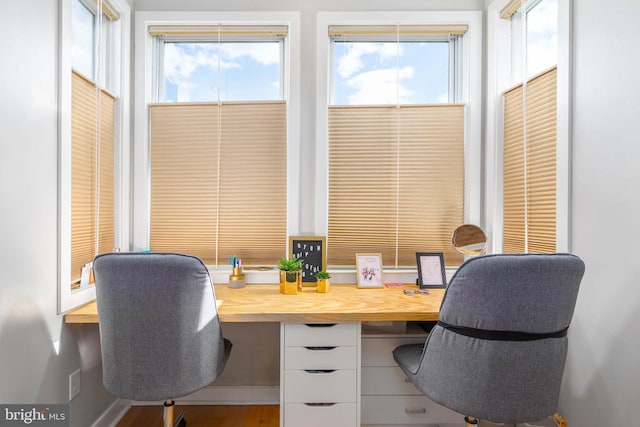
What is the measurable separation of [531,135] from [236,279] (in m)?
1.91

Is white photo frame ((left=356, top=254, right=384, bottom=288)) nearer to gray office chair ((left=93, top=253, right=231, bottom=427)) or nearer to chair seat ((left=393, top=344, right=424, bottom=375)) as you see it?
chair seat ((left=393, top=344, right=424, bottom=375))

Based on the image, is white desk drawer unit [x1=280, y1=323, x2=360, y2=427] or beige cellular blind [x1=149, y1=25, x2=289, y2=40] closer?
white desk drawer unit [x1=280, y1=323, x2=360, y2=427]

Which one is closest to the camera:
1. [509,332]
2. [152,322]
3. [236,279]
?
[509,332]

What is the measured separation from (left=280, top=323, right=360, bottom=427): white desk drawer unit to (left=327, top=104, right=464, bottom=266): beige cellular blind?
2.88 ft

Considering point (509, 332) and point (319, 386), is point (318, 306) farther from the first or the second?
point (509, 332)

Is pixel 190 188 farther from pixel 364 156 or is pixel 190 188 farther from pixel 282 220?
pixel 364 156

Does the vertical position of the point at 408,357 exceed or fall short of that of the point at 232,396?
it exceeds it

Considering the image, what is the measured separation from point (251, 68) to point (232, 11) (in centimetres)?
35

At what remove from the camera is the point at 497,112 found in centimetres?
196

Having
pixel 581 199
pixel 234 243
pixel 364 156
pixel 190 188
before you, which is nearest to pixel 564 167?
pixel 581 199

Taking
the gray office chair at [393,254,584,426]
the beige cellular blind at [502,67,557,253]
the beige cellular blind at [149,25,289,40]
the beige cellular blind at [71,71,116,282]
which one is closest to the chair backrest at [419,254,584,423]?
the gray office chair at [393,254,584,426]

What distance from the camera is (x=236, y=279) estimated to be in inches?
75.6

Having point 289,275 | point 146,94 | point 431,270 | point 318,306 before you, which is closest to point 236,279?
point 289,275

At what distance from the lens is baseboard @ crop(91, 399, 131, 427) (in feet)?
5.58
